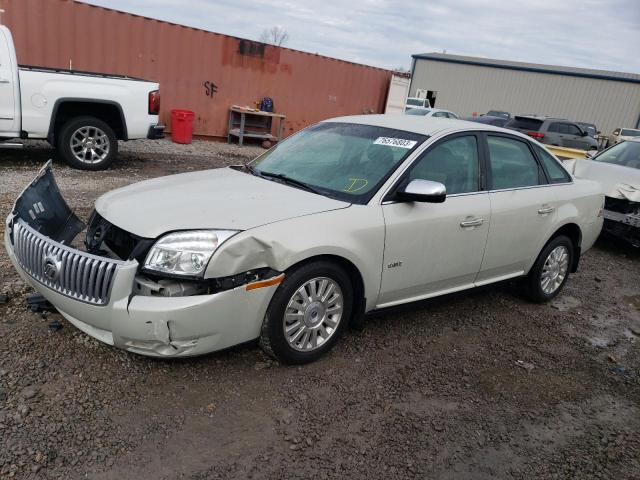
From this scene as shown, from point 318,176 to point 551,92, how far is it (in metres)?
39.7

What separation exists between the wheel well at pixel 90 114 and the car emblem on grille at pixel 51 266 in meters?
5.95

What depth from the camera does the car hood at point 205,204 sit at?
2998 millimetres

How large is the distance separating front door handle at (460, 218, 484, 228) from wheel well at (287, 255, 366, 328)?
978 millimetres

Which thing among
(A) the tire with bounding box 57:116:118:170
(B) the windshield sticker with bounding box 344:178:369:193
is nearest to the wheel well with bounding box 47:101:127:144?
(A) the tire with bounding box 57:116:118:170

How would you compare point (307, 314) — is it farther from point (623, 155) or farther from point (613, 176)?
point (623, 155)

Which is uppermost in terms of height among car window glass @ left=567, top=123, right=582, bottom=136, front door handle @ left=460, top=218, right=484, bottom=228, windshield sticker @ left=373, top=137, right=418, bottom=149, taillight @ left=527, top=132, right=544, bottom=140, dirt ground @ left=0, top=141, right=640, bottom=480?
windshield sticker @ left=373, top=137, right=418, bottom=149

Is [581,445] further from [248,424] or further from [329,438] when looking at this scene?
[248,424]

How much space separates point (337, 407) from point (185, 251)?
1.26 meters

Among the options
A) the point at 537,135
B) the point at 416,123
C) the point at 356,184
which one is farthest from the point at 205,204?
the point at 537,135

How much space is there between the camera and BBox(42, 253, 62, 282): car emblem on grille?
295 centimetres

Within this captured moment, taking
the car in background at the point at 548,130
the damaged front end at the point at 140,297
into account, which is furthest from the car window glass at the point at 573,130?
the damaged front end at the point at 140,297

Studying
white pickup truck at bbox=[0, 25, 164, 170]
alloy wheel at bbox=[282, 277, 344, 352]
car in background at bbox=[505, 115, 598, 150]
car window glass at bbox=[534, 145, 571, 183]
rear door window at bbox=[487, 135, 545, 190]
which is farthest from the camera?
car in background at bbox=[505, 115, 598, 150]

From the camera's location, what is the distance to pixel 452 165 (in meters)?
4.02

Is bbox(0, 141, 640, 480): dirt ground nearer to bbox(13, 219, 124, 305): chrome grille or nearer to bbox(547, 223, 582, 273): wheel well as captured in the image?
bbox(13, 219, 124, 305): chrome grille
